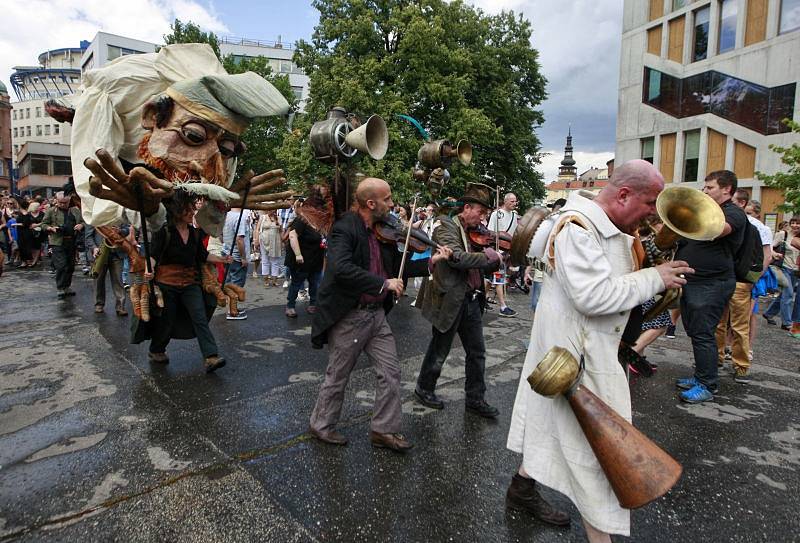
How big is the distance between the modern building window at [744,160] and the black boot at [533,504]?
24036mm

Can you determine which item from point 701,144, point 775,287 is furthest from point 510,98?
point 775,287

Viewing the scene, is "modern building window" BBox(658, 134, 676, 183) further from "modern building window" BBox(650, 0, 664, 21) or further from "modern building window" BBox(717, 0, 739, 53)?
Answer: "modern building window" BBox(650, 0, 664, 21)

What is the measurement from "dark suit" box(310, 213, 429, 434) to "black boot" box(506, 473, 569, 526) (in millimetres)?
978

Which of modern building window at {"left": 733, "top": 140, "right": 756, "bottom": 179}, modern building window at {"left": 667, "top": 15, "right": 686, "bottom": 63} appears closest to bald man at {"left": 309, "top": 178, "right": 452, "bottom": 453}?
modern building window at {"left": 733, "top": 140, "right": 756, "bottom": 179}

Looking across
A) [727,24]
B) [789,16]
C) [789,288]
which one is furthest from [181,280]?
[727,24]

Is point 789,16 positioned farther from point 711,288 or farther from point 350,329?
point 350,329

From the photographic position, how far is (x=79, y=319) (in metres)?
7.05

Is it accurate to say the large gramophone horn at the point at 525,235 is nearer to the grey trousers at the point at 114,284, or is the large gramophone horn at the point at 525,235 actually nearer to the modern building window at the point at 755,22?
the grey trousers at the point at 114,284

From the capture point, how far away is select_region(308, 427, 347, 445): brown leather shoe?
11.0 feet

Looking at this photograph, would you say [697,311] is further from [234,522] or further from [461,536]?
[234,522]

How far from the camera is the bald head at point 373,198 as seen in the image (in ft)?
11.2

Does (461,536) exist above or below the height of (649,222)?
below

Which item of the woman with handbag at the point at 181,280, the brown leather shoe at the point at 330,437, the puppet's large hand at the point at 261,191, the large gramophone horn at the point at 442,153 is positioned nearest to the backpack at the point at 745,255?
the large gramophone horn at the point at 442,153

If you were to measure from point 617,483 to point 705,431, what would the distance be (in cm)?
249
